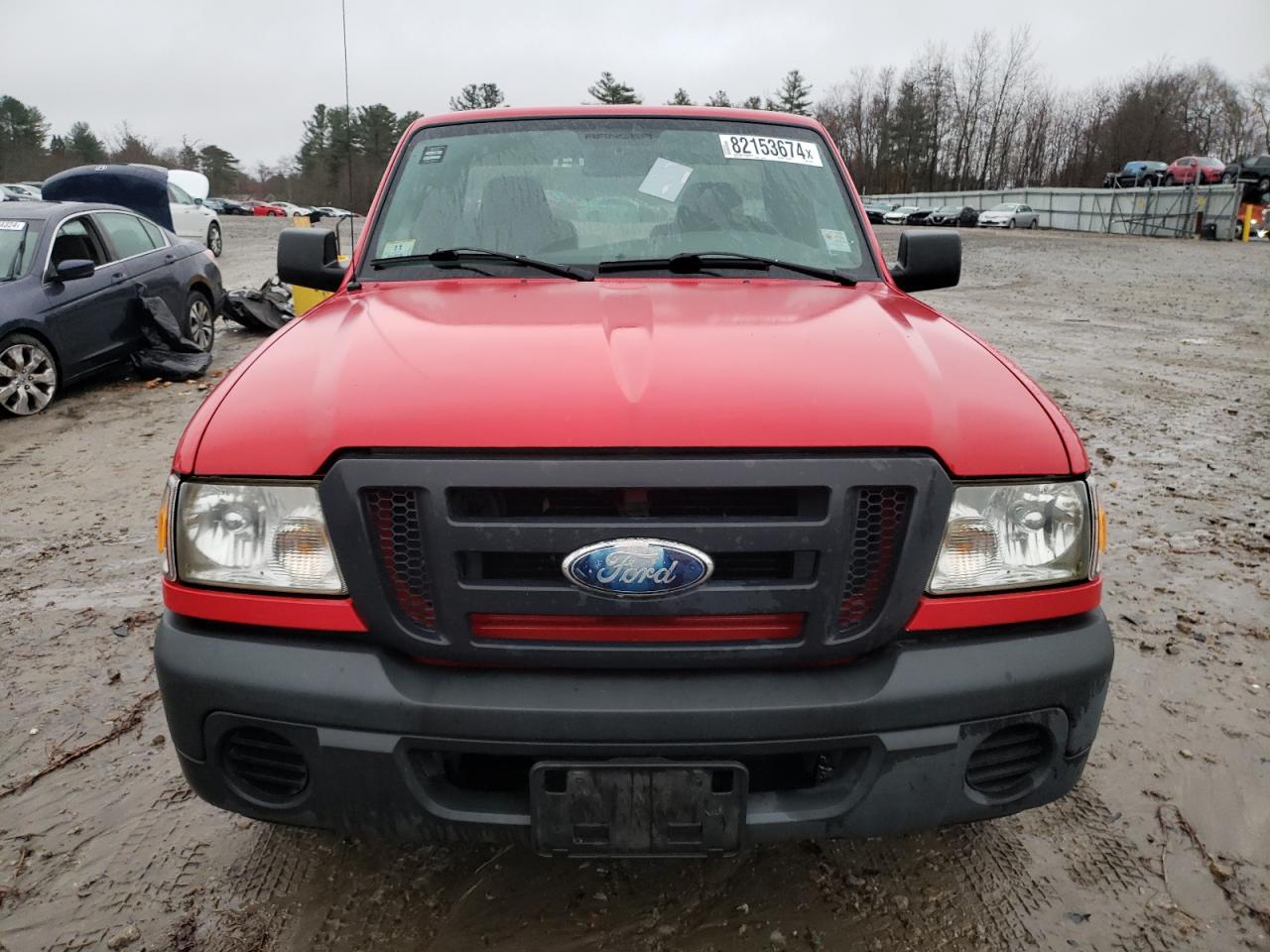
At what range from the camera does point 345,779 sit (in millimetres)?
1639

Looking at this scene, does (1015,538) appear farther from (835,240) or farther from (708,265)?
(835,240)

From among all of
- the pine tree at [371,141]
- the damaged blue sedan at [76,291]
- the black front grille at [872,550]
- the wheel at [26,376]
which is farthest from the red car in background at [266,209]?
the black front grille at [872,550]

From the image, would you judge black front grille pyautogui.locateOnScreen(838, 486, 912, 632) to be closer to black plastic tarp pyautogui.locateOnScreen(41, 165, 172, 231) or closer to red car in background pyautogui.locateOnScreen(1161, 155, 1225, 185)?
black plastic tarp pyautogui.locateOnScreen(41, 165, 172, 231)

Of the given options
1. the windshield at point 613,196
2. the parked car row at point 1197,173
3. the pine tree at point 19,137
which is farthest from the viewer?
the pine tree at point 19,137

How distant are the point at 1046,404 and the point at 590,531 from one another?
997 millimetres

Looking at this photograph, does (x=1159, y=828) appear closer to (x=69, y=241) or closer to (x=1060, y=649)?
(x=1060, y=649)

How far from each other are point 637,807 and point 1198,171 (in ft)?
145

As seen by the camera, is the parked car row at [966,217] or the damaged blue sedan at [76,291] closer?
the damaged blue sedan at [76,291]

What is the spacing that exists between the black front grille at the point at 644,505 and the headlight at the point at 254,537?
0.30 meters

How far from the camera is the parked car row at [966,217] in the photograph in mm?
42406

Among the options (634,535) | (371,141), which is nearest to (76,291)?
(371,141)

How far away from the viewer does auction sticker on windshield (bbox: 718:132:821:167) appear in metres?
3.04

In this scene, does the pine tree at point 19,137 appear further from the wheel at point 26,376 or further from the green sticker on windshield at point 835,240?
the green sticker on windshield at point 835,240

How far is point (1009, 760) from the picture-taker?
1.75m
